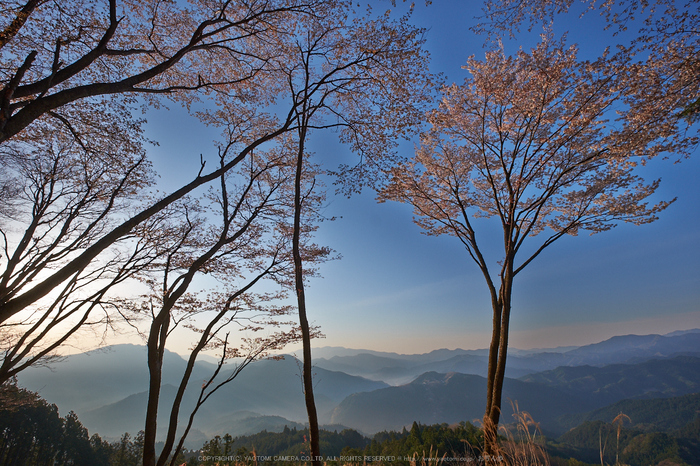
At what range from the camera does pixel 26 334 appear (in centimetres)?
760

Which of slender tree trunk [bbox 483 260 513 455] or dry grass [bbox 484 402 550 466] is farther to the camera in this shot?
slender tree trunk [bbox 483 260 513 455]

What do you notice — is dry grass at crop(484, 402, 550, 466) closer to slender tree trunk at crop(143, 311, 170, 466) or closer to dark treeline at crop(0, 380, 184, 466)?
slender tree trunk at crop(143, 311, 170, 466)

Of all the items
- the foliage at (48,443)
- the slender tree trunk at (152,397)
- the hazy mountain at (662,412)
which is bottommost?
the hazy mountain at (662,412)

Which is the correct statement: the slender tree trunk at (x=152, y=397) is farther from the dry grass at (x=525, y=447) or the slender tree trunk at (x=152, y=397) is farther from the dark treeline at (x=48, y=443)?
the dark treeline at (x=48, y=443)

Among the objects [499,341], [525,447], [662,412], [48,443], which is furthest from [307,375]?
[662,412]

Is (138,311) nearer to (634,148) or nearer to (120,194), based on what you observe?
(120,194)

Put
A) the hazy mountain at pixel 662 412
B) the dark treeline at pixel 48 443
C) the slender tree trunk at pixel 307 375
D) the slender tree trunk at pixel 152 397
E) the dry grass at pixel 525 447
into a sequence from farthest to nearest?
the hazy mountain at pixel 662 412
the dark treeline at pixel 48 443
the slender tree trunk at pixel 152 397
the slender tree trunk at pixel 307 375
the dry grass at pixel 525 447

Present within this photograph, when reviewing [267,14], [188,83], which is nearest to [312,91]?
[267,14]

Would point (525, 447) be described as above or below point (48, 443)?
above

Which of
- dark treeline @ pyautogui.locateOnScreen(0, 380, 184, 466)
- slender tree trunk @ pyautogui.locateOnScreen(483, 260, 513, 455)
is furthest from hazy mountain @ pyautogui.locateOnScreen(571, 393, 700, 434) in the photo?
slender tree trunk @ pyautogui.locateOnScreen(483, 260, 513, 455)

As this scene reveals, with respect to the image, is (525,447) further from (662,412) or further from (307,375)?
(662,412)

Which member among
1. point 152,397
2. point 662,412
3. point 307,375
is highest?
point 307,375

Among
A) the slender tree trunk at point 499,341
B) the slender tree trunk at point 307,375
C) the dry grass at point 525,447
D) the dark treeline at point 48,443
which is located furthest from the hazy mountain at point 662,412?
the dry grass at point 525,447

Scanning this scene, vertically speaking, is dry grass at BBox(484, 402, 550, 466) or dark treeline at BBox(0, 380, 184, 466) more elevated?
dry grass at BBox(484, 402, 550, 466)
